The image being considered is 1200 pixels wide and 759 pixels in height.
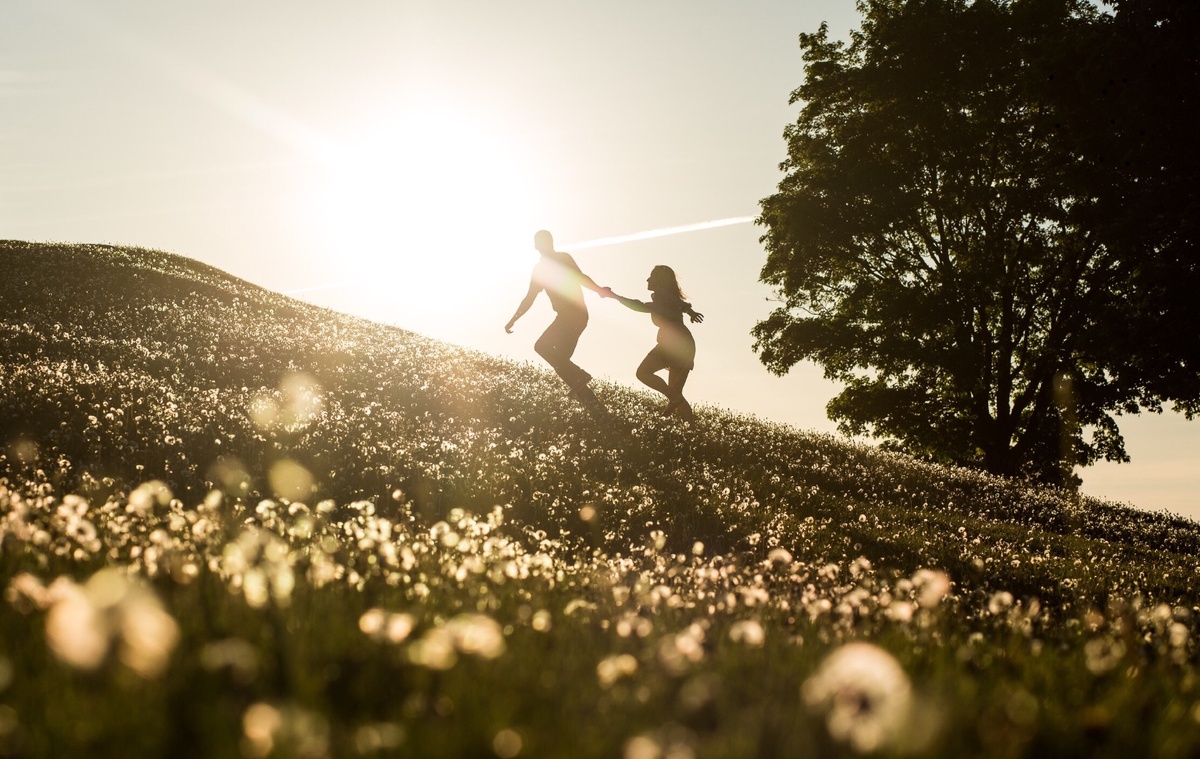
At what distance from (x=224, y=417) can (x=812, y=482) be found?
950 cm

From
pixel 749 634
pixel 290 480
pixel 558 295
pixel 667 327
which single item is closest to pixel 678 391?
pixel 667 327

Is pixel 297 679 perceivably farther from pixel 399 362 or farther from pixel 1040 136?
pixel 1040 136

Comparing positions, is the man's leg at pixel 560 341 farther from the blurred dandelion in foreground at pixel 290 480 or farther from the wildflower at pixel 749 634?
the wildflower at pixel 749 634

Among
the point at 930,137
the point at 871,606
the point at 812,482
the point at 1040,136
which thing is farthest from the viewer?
the point at 930,137

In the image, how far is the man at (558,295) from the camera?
635 inches

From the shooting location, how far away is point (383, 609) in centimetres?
404

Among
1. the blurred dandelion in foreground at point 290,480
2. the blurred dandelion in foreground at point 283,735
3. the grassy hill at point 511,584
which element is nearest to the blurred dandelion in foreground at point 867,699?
the grassy hill at point 511,584

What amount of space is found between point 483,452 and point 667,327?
537 centimetres

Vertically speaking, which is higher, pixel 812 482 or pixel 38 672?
pixel 812 482

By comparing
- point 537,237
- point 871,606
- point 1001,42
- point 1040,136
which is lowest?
point 871,606

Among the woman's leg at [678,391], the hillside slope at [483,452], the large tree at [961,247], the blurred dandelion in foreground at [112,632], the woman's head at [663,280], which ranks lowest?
the blurred dandelion in foreground at [112,632]

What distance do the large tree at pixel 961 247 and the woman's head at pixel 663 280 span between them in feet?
37.4

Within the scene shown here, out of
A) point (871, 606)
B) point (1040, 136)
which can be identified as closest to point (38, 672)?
point (871, 606)

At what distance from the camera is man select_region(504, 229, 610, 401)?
16.1 metres
